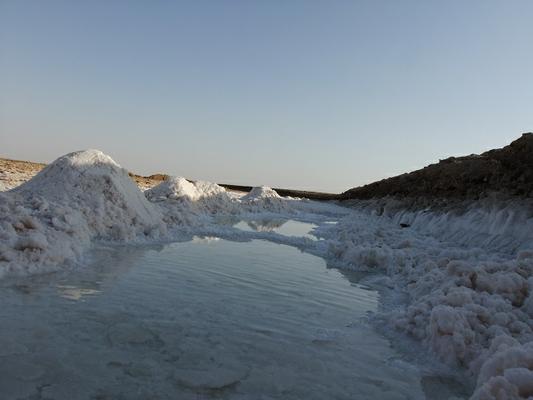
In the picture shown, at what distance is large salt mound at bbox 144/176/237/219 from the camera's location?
18609mm

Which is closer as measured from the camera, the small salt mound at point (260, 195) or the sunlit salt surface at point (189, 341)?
the sunlit salt surface at point (189, 341)

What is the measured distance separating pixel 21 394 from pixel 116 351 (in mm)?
803

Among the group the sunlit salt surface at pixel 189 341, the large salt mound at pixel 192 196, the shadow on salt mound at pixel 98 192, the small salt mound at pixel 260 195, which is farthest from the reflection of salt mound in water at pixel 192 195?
the sunlit salt surface at pixel 189 341

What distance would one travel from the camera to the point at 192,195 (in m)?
20.5

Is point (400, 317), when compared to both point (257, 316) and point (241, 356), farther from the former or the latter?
point (241, 356)

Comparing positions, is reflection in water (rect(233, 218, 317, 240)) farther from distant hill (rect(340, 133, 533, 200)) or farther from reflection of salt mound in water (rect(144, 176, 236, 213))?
distant hill (rect(340, 133, 533, 200))

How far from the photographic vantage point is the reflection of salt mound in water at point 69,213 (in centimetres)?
581

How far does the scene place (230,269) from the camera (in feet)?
23.4

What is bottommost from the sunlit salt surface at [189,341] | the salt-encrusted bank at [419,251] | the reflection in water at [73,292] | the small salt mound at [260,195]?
the sunlit salt surface at [189,341]

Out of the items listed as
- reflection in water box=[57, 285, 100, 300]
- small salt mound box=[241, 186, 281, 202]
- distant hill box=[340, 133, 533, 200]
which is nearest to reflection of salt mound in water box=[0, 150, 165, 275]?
reflection in water box=[57, 285, 100, 300]

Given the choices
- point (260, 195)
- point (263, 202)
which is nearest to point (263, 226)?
point (263, 202)

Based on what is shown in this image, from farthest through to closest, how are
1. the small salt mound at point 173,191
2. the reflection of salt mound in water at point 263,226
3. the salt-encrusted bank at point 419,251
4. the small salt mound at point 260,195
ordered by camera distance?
the small salt mound at point 260,195 → the small salt mound at point 173,191 → the reflection of salt mound in water at point 263,226 → the salt-encrusted bank at point 419,251

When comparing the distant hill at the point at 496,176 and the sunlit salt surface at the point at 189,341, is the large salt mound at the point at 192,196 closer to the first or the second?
the distant hill at the point at 496,176

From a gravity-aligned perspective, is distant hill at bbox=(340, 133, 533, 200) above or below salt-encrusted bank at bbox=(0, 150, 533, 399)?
above
